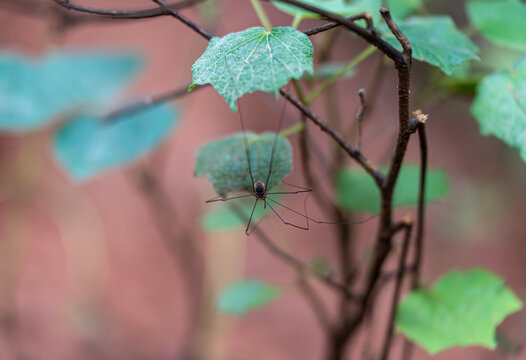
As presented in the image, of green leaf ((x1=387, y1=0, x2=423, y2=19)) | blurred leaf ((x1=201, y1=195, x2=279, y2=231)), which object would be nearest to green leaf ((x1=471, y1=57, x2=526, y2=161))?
green leaf ((x1=387, y1=0, x2=423, y2=19))

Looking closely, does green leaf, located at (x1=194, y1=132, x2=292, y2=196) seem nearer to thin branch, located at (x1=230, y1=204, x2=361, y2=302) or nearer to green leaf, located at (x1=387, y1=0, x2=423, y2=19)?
thin branch, located at (x1=230, y1=204, x2=361, y2=302)

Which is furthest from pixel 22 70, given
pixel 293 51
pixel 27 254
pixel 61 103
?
pixel 293 51

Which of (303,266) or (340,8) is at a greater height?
(340,8)

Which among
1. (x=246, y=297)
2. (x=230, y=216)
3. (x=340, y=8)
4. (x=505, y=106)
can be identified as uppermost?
(x=340, y=8)

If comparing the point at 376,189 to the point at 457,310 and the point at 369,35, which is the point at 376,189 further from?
the point at 369,35

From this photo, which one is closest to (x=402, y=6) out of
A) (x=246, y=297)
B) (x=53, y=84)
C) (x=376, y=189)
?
(x=376, y=189)

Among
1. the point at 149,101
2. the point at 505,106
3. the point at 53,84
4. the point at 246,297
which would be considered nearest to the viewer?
the point at 505,106

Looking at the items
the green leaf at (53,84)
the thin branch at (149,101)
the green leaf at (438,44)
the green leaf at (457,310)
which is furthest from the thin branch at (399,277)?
the green leaf at (53,84)

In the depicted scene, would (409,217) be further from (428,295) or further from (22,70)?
(22,70)
